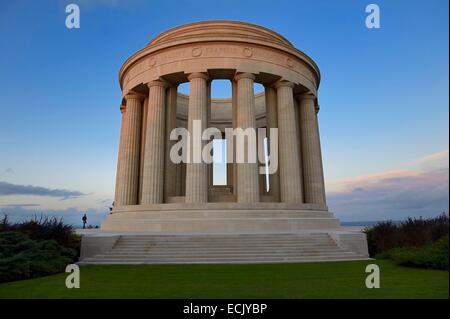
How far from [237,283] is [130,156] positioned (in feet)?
93.8

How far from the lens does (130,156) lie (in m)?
37.8

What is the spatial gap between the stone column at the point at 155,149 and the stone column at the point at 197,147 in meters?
4.01

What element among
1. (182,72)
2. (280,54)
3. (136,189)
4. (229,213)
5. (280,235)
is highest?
(280,54)

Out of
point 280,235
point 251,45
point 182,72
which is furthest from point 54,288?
point 251,45

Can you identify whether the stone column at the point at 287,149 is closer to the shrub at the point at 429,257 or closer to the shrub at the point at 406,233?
the shrub at the point at 406,233

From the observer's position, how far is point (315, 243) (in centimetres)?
2120

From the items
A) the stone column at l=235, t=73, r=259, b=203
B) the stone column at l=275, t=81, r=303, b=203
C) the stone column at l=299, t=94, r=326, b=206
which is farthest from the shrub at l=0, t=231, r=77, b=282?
the stone column at l=299, t=94, r=326, b=206

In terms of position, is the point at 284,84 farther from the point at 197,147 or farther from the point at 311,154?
the point at 197,147

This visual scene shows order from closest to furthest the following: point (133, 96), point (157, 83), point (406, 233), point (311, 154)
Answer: point (406, 233)
point (157, 83)
point (311, 154)
point (133, 96)

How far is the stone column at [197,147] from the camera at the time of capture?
97.0 ft

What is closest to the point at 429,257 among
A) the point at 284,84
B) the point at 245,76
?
the point at 245,76
